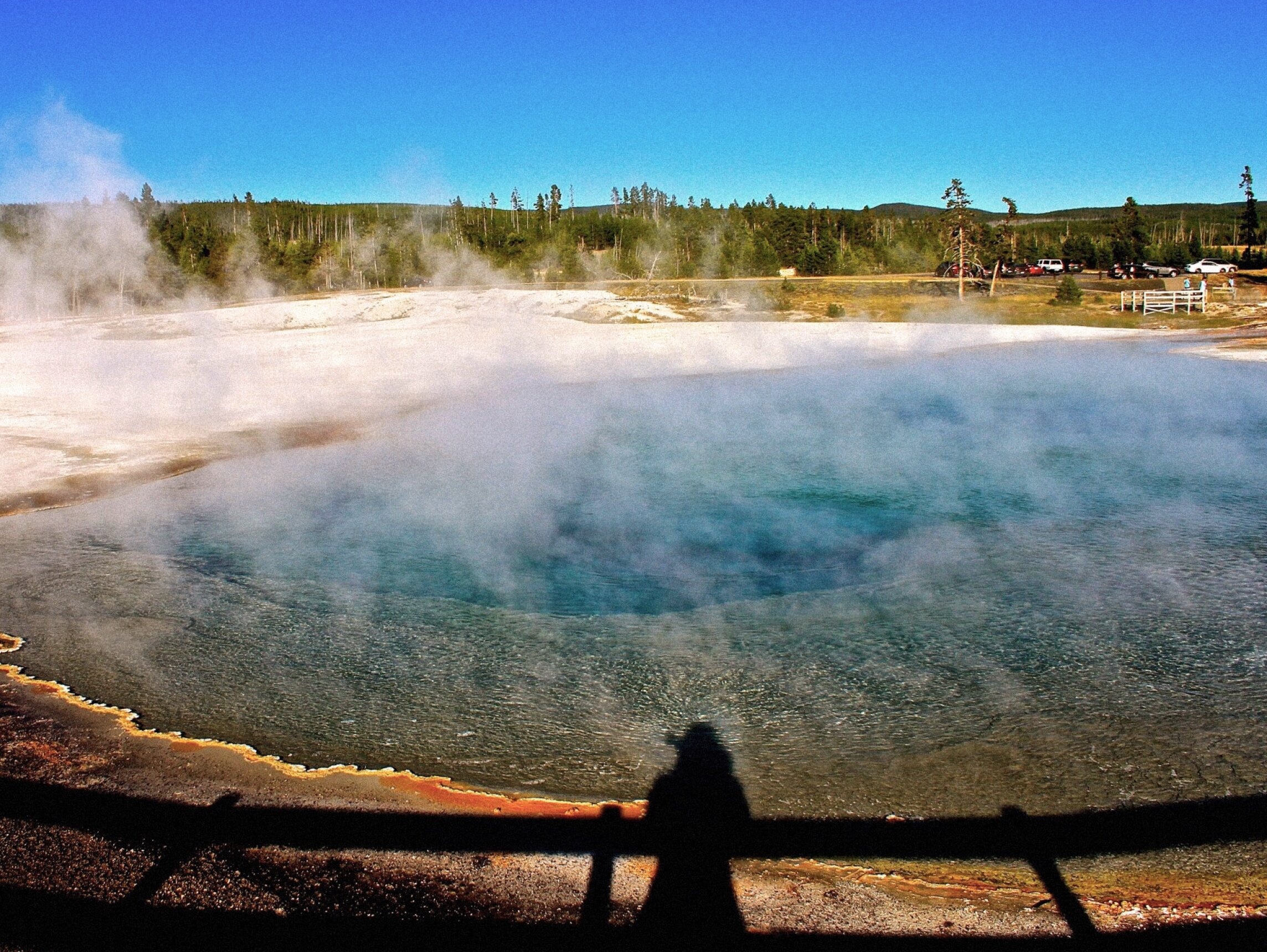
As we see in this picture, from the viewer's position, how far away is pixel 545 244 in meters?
48.1

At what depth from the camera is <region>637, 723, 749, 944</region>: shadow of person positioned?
9.42 feet

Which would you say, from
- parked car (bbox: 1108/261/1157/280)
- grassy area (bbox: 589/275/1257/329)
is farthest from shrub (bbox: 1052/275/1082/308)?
parked car (bbox: 1108/261/1157/280)

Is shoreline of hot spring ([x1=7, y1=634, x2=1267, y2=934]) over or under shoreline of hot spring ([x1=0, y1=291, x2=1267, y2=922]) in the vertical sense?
under

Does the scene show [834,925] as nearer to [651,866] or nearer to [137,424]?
[651,866]

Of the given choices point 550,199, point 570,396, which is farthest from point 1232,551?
point 550,199

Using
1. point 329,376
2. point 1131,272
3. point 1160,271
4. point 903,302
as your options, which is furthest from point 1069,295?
point 329,376

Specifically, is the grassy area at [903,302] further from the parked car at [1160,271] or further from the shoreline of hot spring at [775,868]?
the shoreline of hot spring at [775,868]

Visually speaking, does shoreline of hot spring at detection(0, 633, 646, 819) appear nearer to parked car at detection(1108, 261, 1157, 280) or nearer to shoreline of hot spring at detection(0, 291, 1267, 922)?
shoreline of hot spring at detection(0, 291, 1267, 922)

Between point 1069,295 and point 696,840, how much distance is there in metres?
31.1

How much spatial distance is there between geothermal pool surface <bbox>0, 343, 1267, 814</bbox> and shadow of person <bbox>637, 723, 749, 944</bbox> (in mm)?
122

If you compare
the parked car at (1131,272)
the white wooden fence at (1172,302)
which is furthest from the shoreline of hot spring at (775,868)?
the parked car at (1131,272)

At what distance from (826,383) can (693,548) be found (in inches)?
411

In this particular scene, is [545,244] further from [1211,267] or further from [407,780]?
[407,780]

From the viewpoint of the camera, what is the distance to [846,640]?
5.18 m
